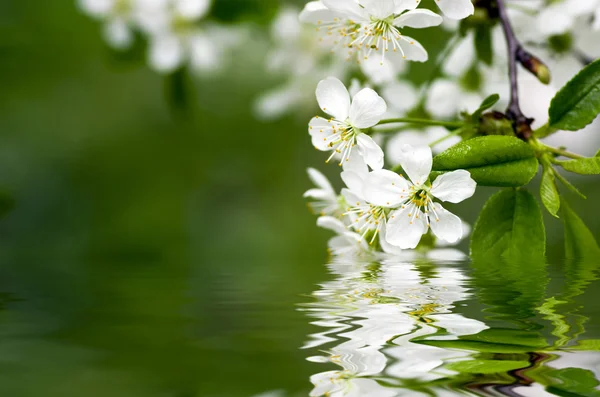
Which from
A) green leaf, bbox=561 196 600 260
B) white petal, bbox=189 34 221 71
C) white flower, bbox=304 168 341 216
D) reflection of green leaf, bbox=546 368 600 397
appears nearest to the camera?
reflection of green leaf, bbox=546 368 600 397

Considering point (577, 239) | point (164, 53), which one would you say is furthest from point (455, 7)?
point (164, 53)

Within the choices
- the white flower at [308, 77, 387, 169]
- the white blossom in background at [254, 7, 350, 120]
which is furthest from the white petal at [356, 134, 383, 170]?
the white blossom in background at [254, 7, 350, 120]

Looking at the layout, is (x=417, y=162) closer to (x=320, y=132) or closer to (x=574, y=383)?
(x=320, y=132)

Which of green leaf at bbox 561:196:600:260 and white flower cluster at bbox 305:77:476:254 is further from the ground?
white flower cluster at bbox 305:77:476:254

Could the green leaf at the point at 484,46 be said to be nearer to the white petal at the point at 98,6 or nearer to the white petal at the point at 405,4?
the white petal at the point at 405,4

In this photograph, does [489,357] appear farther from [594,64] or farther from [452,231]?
[594,64]

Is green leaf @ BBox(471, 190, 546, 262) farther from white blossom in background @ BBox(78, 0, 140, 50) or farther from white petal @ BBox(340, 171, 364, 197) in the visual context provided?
white blossom in background @ BBox(78, 0, 140, 50)

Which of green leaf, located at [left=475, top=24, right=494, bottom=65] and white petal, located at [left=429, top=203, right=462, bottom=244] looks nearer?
white petal, located at [left=429, top=203, right=462, bottom=244]
